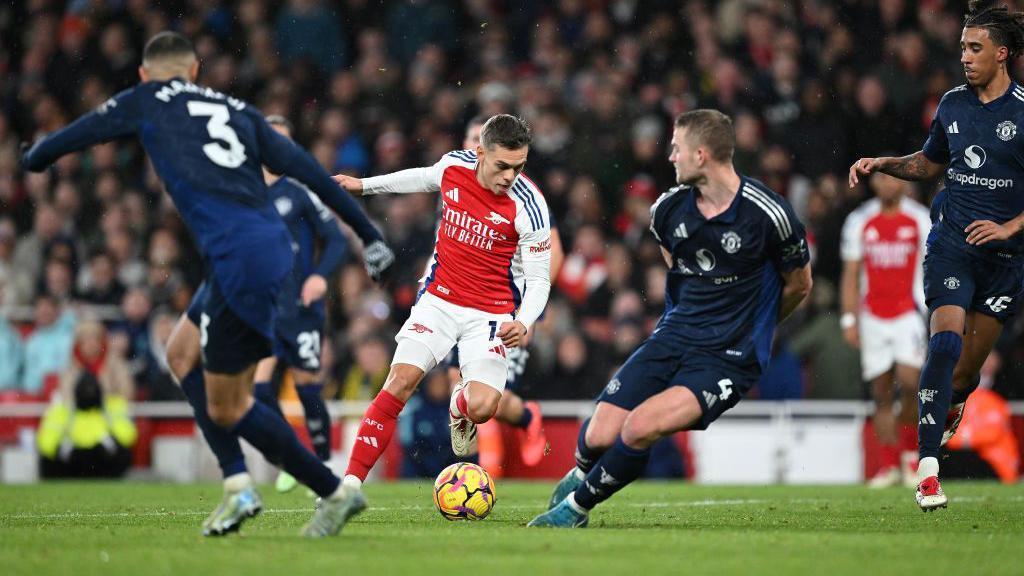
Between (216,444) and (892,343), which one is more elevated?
(216,444)

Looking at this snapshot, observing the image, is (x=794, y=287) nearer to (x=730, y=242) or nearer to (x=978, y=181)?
(x=730, y=242)

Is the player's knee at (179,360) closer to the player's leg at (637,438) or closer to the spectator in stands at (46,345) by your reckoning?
the player's leg at (637,438)

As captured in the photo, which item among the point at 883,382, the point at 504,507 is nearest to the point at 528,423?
the point at 504,507

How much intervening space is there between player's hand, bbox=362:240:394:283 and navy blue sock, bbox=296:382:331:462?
14.9 ft

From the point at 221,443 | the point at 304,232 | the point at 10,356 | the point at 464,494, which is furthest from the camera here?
the point at 10,356

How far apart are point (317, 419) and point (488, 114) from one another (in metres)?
5.29

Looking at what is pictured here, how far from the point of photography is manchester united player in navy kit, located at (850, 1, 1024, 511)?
316 inches

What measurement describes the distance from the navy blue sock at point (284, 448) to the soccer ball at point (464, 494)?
155cm

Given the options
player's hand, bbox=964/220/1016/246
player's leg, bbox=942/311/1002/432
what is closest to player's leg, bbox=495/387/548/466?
player's leg, bbox=942/311/1002/432

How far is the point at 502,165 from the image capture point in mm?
7926

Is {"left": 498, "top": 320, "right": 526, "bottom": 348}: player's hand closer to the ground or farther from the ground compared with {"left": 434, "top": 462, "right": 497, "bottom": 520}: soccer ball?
farther from the ground

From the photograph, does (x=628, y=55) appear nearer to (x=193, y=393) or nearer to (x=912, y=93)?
(x=912, y=93)

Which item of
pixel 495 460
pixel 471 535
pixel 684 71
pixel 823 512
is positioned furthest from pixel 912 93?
pixel 471 535

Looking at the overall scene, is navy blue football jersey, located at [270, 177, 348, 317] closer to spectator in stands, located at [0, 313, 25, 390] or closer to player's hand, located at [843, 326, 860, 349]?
player's hand, located at [843, 326, 860, 349]
